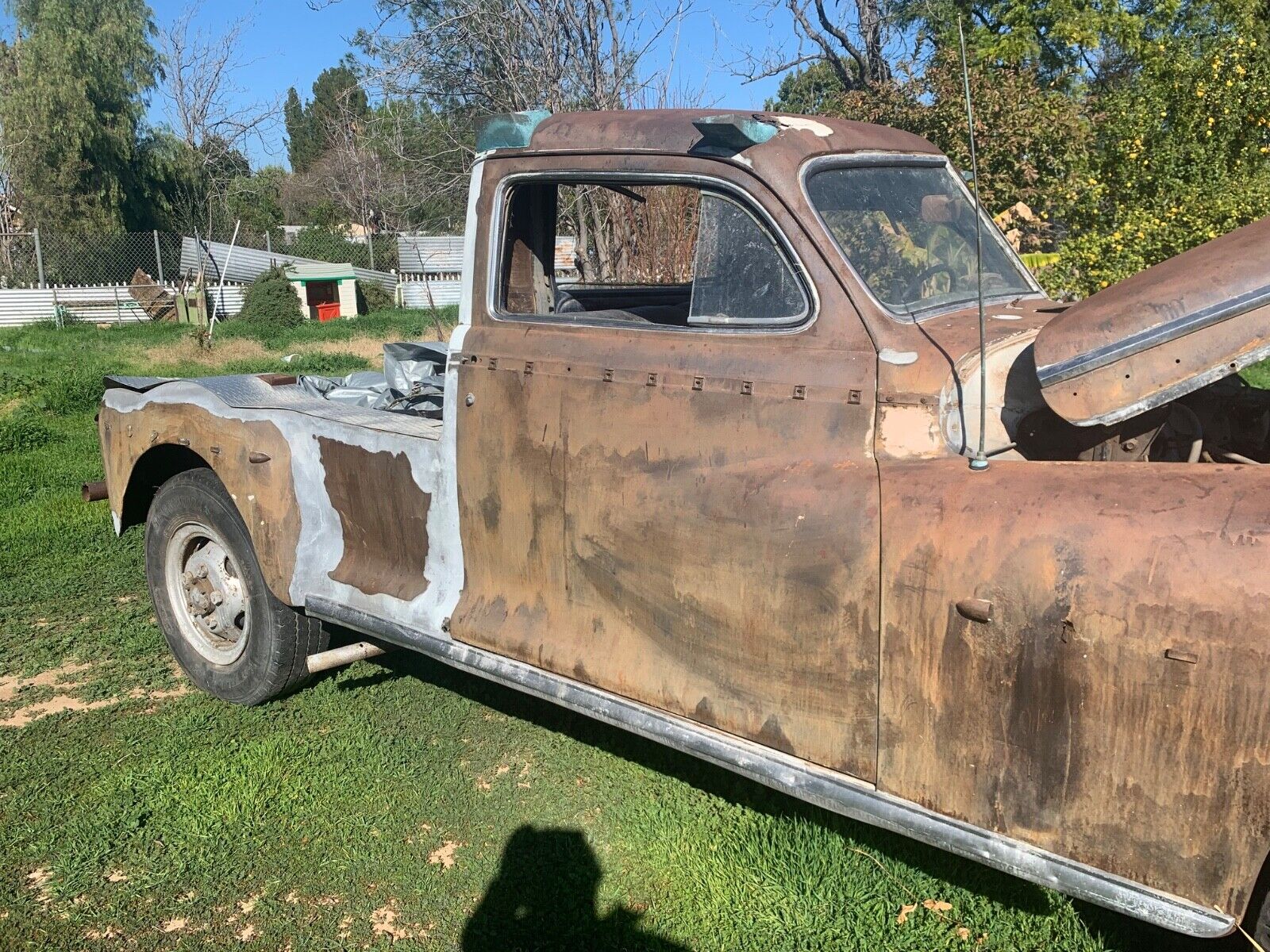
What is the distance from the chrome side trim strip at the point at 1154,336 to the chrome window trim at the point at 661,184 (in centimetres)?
66

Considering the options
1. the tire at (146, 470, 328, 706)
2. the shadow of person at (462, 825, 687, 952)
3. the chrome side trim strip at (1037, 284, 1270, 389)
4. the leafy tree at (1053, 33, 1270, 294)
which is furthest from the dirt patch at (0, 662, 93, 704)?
the leafy tree at (1053, 33, 1270, 294)

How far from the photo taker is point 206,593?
14.6 ft

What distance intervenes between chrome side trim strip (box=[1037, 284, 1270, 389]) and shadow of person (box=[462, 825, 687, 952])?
74.6 inches

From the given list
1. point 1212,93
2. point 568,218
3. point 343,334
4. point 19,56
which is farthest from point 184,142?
point 1212,93

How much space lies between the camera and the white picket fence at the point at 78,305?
21.3 metres

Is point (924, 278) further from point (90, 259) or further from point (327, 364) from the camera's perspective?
point (90, 259)

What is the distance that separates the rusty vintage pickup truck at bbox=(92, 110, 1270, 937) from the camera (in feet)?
7.18

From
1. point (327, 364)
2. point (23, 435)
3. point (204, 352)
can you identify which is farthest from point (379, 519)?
point (204, 352)

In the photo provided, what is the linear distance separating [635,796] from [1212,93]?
7.52 m

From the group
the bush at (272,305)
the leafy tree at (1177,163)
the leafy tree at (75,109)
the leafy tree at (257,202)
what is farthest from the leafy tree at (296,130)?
the leafy tree at (1177,163)

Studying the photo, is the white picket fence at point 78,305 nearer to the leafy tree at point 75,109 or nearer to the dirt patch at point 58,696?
the leafy tree at point 75,109

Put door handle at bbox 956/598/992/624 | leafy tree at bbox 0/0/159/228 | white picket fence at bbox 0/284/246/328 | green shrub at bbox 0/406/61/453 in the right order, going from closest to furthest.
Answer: door handle at bbox 956/598/992/624 < green shrub at bbox 0/406/61/453 < white picket fence at bbox 0/284/246/328 < leafy tree at bbox 0/0/159/228

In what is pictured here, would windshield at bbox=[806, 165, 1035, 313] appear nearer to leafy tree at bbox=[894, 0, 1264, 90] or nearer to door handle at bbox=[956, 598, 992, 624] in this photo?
door handle at bbox=[956, 598, 992, 624]

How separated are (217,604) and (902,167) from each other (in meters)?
3.21
